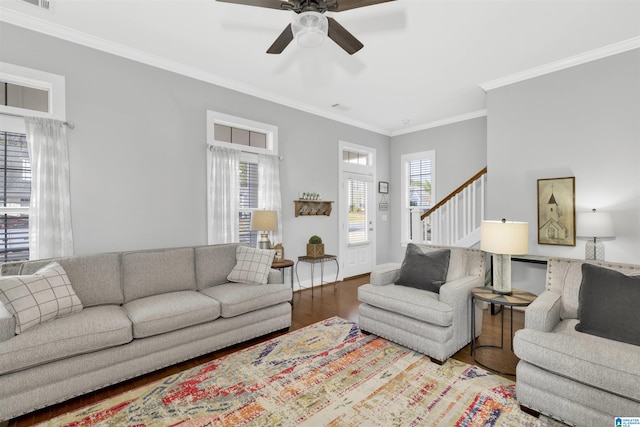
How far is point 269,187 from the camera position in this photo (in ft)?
14.1

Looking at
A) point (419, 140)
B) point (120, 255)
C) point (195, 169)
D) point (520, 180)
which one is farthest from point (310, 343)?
point (419, 140)

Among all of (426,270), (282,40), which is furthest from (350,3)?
(426,270)

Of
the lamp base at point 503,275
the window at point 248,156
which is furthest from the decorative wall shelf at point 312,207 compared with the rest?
the lamp base at point 503,275

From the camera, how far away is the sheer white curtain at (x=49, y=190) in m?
2.69

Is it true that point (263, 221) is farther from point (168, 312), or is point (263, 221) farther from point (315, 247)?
point (168, 312)

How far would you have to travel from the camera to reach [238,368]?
2.46 metres

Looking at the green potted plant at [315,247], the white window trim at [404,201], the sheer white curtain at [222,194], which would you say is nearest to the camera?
the sheer white curtain at [222,194]

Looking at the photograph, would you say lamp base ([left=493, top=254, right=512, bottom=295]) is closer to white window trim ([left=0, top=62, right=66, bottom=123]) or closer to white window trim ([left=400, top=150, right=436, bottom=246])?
white window trim ([left=400, top=150, right=436, bottom=246])

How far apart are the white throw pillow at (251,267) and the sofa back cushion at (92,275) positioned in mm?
1046

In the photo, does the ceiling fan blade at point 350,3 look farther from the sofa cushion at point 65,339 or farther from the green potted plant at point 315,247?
the green potted plant at point 315,247

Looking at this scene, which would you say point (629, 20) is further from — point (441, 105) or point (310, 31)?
point (310, 31)

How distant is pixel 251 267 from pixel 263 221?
0.76 meters

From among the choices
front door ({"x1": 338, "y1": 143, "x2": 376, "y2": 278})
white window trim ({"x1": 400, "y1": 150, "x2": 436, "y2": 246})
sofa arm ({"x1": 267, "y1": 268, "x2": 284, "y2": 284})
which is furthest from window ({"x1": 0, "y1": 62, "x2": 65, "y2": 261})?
white window trim ({"x1": 400, "y1": 150, "x2": 436, "y2": 246})

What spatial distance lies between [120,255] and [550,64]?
5.19 metres
